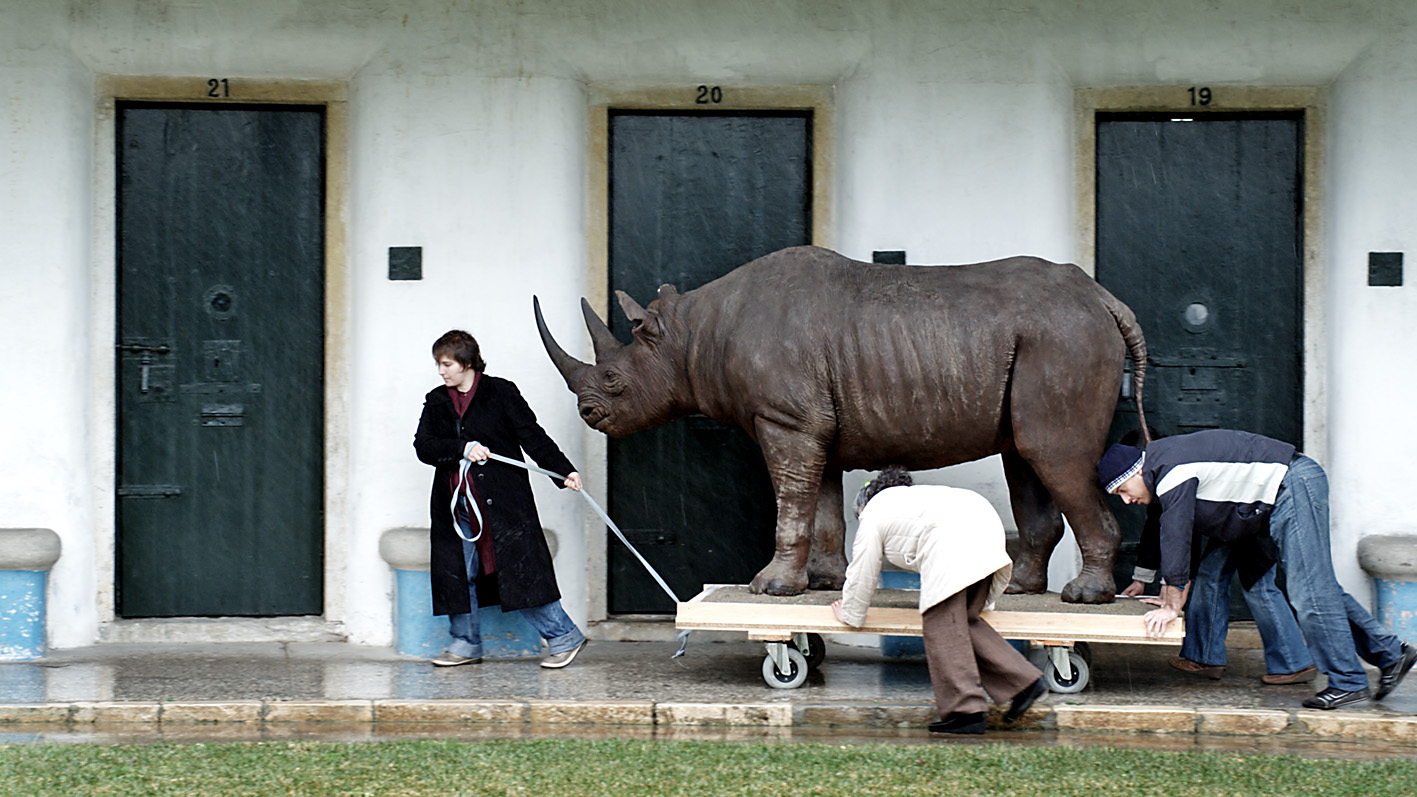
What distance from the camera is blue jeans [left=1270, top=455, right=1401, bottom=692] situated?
7258mm

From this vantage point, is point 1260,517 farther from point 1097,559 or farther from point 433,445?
point 433,445

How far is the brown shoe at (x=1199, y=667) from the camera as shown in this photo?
314 inches

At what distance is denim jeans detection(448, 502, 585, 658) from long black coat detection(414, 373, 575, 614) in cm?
7

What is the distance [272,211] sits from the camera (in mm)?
9234

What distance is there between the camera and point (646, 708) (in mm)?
7270

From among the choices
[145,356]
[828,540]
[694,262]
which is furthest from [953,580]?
[145,356]

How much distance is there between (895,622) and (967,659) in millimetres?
558

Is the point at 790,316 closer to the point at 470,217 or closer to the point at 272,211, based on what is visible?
the point at 470,217

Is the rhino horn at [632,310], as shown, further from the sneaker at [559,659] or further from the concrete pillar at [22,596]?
the concrete pillar at [22,596]

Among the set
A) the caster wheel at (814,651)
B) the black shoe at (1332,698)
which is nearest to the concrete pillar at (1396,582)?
the black shoe at (1332,698)

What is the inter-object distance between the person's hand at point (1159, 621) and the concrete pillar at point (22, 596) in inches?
227

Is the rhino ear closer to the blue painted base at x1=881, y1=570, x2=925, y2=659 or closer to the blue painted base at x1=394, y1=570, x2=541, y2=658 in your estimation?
the blue painted base at x1=394, y1=570, x2=541, y2=658

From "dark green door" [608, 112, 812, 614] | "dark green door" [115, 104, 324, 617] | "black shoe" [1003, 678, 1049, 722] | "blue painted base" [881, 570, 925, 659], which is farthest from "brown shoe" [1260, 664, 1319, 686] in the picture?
"dark green door" [115, 104, 324, 617]

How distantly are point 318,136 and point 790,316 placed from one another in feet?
10.5
